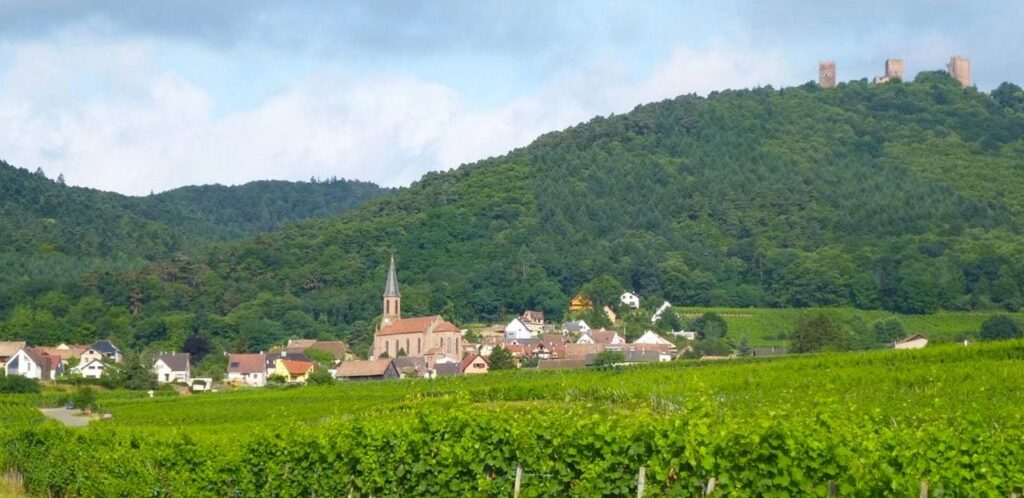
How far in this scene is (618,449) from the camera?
13.8 m

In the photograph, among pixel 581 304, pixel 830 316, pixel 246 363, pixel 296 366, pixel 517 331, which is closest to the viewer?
pixel 830 316

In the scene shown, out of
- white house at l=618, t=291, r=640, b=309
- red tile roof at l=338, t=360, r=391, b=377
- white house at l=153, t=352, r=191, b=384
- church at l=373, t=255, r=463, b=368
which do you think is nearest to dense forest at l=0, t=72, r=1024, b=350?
white house at l=618, t=291, r=640, b=309

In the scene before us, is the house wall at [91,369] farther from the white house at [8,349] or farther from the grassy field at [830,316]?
the grassy field at [830,316]

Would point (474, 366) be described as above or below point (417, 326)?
below

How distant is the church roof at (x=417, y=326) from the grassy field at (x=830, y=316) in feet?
77.1

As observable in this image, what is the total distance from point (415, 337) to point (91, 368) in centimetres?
2916

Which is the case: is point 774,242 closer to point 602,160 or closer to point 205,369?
point 602,160

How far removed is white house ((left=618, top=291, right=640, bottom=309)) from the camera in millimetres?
140375

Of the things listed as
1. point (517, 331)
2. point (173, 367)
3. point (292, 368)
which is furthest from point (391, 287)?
point (173, 367)

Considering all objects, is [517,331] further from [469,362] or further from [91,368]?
[91,368]

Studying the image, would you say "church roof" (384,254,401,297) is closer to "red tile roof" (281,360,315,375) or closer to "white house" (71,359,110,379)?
"red tile roof" (281,360,315,375)

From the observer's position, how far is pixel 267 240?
516 feet

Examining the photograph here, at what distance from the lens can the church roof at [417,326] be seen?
115 metres

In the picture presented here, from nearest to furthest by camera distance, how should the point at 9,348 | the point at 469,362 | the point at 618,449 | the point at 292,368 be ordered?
the point at 618,449, the point at 469,362, the point at 292,368, the point at 9,348
